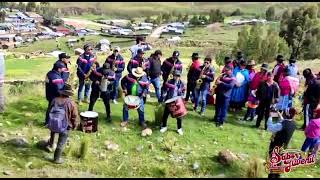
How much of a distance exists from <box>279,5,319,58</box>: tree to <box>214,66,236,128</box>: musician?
46117mm

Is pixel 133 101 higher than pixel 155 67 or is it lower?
lower

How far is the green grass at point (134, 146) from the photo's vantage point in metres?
11.5

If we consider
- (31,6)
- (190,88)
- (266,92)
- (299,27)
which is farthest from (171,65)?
(31,6)

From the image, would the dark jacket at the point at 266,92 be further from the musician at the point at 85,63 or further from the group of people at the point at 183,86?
the musician at the point at 85,63

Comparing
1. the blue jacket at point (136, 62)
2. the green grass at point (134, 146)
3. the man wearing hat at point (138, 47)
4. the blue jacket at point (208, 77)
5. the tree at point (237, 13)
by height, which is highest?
the man wearing hat at point (138, 47)

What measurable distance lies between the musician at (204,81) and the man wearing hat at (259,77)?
1379 millimetres

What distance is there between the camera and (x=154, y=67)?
1617 centimetres

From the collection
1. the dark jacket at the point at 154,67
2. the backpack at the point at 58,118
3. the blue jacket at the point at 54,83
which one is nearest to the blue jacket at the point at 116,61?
the dark jacket at the point at 154,67

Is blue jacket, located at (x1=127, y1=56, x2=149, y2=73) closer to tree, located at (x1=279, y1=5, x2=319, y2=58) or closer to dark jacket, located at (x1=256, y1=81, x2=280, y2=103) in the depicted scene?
dark jacket, located at (x1=256, y1=81, x2=280, y2=103)

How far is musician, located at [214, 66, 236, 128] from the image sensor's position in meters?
14.5

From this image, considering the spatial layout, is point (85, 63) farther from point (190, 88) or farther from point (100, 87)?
point (190, 88)

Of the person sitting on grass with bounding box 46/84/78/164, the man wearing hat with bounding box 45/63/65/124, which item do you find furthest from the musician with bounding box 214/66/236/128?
the person sitting on grass with bounding box 46/84/78/164

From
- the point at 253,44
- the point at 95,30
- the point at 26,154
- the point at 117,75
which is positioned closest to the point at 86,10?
the point at 95,30

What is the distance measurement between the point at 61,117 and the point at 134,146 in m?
2.21
